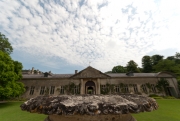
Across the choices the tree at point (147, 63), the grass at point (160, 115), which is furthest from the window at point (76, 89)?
the tree at point (147, 63)

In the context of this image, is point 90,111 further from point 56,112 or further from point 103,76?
point 103,76

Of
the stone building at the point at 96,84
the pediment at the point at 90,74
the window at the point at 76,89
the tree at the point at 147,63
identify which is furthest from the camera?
the tree at the point at 147,63

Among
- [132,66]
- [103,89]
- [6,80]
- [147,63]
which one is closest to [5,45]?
[6,80]

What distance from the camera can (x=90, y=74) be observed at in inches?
879

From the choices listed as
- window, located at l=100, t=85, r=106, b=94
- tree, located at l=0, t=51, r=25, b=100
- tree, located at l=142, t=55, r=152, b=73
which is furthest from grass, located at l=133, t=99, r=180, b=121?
tree, located at l=142, t=55, r=152, b=73

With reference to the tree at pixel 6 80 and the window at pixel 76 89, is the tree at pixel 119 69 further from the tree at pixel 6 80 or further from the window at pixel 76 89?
the tree at pixel 6 80

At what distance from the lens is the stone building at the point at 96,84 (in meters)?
20.8

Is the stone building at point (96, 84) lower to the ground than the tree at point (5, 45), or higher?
lower

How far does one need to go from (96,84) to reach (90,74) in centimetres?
270

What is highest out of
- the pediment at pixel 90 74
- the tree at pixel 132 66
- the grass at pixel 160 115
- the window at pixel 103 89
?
the tree at pixel 132 66

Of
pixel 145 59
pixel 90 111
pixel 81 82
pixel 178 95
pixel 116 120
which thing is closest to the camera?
pixel 90 111

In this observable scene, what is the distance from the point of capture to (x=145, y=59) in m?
44.7

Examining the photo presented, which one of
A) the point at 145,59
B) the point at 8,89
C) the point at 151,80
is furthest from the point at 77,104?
the point at 145,59

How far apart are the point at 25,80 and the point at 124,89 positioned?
76.4ft
